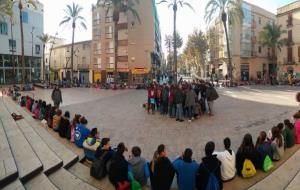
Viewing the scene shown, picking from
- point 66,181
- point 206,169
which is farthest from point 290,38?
point 66,181

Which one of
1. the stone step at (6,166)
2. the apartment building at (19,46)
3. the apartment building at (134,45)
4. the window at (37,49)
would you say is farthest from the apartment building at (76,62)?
the stone step at (6,166)

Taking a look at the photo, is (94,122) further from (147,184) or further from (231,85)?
(231,85)

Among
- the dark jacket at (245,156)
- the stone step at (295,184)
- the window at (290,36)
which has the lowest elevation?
the stone step at (295,184)

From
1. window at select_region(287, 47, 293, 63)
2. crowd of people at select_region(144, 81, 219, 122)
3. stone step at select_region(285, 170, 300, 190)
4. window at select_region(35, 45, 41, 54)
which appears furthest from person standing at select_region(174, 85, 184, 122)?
window at select_region(35, 45, 41, 54)

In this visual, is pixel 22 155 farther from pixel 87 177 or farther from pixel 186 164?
pixel 186 164

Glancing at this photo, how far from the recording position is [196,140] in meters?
9.84

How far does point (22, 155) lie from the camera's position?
760 cm

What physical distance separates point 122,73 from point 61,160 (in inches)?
1624

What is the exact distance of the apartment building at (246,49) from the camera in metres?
52.8

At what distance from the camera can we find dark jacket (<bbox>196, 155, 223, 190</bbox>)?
5.69 m

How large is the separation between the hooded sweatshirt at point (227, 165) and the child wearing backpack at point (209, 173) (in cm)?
43

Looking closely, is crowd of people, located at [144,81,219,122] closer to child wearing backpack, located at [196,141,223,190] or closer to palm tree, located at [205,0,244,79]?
child wearing backpack, located at [196,141,223,190]

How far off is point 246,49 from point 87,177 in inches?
2071

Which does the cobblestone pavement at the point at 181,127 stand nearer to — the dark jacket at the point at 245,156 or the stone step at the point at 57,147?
the dark jacket at the point at 245,156
